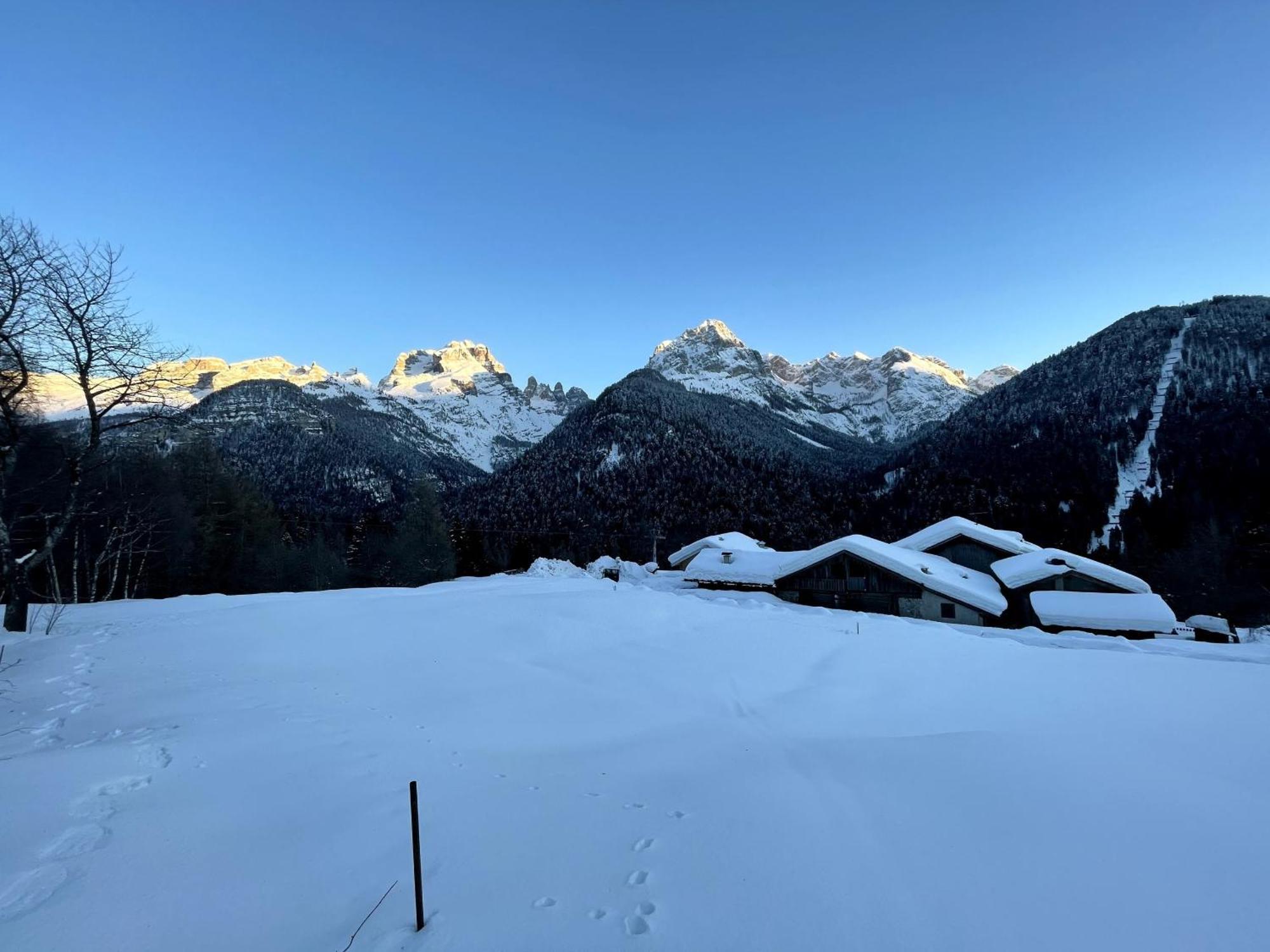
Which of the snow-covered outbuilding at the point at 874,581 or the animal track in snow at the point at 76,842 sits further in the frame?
the snow-covered outbuilding at the point at 874,581

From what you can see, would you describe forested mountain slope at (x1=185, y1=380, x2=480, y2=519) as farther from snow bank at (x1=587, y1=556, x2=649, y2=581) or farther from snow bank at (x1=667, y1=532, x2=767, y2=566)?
snow bank at (x1=667, y1=532, x2=767, y2=566)

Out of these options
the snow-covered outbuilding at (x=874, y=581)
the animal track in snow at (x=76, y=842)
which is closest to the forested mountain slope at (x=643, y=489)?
the snow-covered outbuilding at (x=874, y=581)

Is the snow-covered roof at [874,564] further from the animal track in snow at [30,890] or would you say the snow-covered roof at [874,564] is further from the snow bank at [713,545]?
the animal track in snow at [30,890]

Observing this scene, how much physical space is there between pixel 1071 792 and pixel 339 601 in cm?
1573

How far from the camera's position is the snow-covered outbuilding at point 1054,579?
88.7 ft

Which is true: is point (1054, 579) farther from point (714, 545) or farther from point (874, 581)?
point (714, 545)

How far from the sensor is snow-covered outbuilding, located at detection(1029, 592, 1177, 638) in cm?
2319

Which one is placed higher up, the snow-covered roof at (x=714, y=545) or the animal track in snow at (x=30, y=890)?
the animal track in snow at (x=30, y=890)

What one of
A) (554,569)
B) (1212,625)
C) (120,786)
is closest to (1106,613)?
(1212,625)

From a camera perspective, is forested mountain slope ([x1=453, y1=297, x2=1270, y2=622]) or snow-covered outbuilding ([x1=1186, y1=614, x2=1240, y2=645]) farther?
forested mountain slope ([x1=453, y1=297, x2=1270, y2=622])

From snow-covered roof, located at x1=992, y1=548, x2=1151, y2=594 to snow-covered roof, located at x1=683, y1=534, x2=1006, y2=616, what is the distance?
121 cm

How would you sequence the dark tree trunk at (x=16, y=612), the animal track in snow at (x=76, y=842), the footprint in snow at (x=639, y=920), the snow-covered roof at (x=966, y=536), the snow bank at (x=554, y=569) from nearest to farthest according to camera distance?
the footprint in snow at (x=639, y=920) < the animal track in snow at (x=76, y=842) < the dark tree trunk at (x=16, y=612) < the snow-covered roof at (x=966, y=536) < the snow bank at (x=554, y=569)

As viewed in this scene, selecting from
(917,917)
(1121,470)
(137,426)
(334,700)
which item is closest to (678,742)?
(917,917)

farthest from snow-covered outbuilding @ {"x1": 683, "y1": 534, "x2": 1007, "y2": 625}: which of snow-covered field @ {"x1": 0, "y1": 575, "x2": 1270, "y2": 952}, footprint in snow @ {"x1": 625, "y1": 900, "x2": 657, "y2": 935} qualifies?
footprint in snow @ {"x1": 625, "y1": 900, "x2": 657, "y2": 935}
